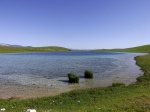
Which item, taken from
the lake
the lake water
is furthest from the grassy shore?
the lake water

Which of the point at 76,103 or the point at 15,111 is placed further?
the point at 76,103

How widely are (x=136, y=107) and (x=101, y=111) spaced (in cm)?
316

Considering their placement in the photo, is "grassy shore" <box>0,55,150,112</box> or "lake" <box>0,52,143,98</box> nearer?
"grassy shore" <box>0,55,150,112</box>

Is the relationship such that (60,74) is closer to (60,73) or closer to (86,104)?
(60,73)

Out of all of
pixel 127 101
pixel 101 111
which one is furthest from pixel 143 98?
pixel 101 111

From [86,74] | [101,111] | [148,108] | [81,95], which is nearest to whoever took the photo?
[101,111]

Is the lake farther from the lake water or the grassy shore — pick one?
the grassy shore

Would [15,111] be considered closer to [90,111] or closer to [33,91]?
[90,111]

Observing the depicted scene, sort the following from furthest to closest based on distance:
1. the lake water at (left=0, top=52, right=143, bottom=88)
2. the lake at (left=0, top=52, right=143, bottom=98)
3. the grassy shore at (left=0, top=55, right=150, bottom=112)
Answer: the lake water at (left=0, top=52, right=143, bottom=88) → the lake at (left=0, top=52, right=143, bottom=98) → the grassy shore at (left=0, top=55, right=150, bottom=112)

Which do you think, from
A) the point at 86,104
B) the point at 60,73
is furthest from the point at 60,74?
the point at 86,104

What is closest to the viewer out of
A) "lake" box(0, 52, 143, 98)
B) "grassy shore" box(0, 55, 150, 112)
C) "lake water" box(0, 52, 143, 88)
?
"grassy shore" box(0, 55, 150, 112)

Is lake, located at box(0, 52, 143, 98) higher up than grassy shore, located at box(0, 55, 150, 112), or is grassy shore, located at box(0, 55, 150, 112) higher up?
grassy shore, located at box(0, 55, 150, 112)

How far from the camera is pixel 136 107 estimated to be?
1442cm

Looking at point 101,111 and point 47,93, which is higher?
point 101,111
